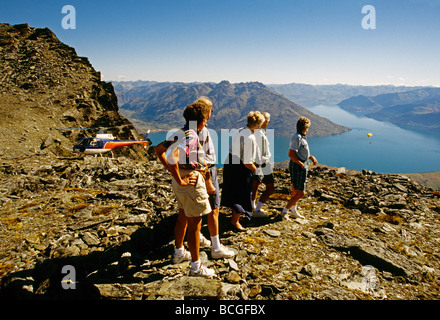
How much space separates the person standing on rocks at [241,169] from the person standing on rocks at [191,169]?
1.56 metres

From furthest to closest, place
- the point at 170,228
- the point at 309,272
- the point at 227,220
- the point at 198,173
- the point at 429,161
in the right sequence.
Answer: the point at 429,161
the point at 227,220
the point at 170,228
the point at 309,272
the point at 198,173

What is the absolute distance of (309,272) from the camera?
3.86 meters

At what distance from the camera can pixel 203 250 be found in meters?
4.42

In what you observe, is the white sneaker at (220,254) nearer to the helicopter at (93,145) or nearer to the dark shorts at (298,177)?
the dark shorts at (298,177)

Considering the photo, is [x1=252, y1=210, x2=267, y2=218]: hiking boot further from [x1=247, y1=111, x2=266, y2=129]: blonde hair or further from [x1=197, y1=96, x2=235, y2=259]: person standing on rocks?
[x1=247, y1=111, x2=266, y2=129]: blonde hair

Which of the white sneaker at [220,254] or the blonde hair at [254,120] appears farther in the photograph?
the blonde hair at [254,120]

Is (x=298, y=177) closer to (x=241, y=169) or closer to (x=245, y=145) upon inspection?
(x=241, y=169)

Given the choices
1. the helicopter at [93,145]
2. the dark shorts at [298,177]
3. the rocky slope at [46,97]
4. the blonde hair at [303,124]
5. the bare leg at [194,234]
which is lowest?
the bare leg at [194,234]

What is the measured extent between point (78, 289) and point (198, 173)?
7.71ft

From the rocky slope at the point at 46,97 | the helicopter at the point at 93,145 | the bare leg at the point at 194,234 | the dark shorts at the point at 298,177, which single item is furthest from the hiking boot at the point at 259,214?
the rocky slope at the point at 46,97

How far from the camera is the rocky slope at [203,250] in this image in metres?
3.34
